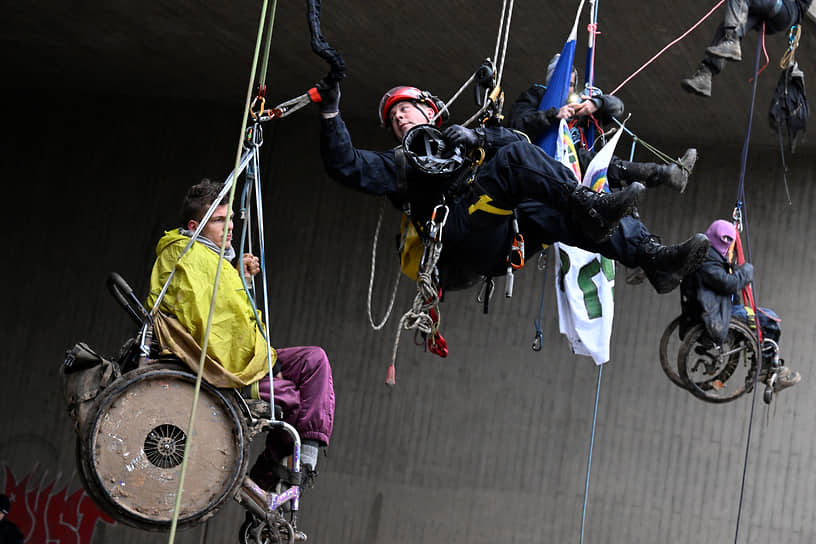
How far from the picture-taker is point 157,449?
3.68 metres

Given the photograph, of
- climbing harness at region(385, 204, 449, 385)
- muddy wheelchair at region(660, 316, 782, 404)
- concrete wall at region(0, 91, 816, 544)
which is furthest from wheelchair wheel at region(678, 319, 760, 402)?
climbing harness at region(385, 204, 449, 385)

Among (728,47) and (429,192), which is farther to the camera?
(728,47)

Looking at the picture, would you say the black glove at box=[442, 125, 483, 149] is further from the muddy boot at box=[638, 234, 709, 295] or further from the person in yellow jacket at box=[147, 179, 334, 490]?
the muddy boot at box=[638, 234, 709, 295]

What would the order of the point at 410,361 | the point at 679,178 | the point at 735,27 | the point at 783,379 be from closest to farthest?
the point at 735,27
the point at 679,178
the point at 783,379
the point at 410,361

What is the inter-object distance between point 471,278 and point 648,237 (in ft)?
2.78

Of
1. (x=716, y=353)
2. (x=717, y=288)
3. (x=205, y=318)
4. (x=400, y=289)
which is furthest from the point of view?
(x=400, y=289)

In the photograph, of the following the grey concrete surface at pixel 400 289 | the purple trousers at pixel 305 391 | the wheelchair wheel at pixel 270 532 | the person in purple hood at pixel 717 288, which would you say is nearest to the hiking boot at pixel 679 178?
the person in purple hood at pixel 717 288


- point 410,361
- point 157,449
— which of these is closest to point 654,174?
point 157,449

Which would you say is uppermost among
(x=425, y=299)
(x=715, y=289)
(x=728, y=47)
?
(x=728, y=47)

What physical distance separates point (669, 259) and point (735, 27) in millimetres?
1223

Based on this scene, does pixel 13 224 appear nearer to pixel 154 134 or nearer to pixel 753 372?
pixel 154 134

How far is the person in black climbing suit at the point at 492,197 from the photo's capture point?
4164mm

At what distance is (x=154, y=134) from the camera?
410 inches

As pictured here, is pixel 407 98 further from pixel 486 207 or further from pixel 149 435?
pixel 149 435
